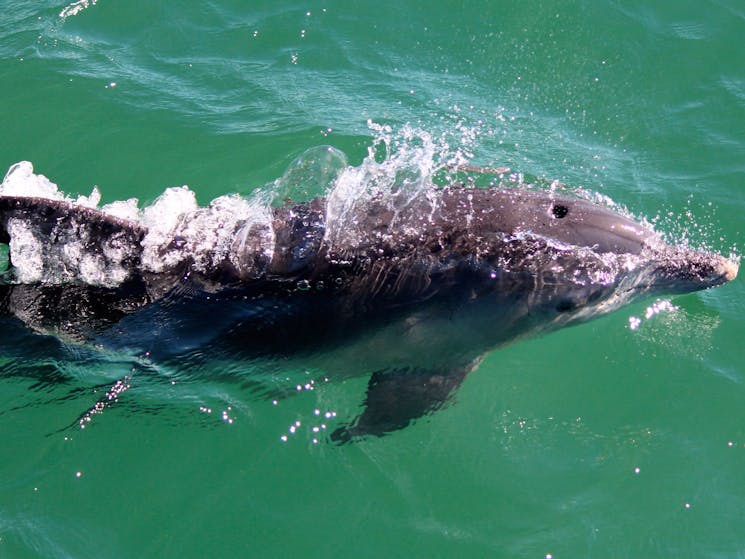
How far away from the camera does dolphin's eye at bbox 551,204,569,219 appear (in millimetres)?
6480

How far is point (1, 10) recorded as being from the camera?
13195mm

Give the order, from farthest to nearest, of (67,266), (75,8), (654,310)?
(75,8), (654,310), (67,266)

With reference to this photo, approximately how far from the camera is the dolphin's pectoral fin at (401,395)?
7.05 meters

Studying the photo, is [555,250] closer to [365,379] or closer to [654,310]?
[365,379]

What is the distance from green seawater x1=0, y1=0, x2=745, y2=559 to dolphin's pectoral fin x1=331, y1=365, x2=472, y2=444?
0.33 meters

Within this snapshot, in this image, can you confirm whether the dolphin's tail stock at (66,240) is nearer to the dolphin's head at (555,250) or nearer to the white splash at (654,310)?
the dolphin's head at (555,250)

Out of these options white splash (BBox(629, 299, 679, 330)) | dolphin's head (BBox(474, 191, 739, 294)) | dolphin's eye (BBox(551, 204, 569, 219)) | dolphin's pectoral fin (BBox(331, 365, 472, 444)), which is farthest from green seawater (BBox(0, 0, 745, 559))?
dolphin's eye (BBox(551, 204, 569, 219))

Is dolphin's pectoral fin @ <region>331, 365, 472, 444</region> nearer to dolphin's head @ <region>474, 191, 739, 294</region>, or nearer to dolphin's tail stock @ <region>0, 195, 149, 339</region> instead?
dolphin's head @ <region>474, 191, 739, 294</region>

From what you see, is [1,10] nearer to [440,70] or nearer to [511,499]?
[440,70]

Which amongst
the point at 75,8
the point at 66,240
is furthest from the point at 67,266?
the point at 75,8

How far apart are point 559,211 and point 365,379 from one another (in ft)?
7.74

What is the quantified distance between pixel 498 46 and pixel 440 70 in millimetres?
1053

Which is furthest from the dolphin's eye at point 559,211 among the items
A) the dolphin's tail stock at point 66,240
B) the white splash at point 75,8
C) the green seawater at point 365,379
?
the white splash at point 75,8

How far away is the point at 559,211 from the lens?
650cm
